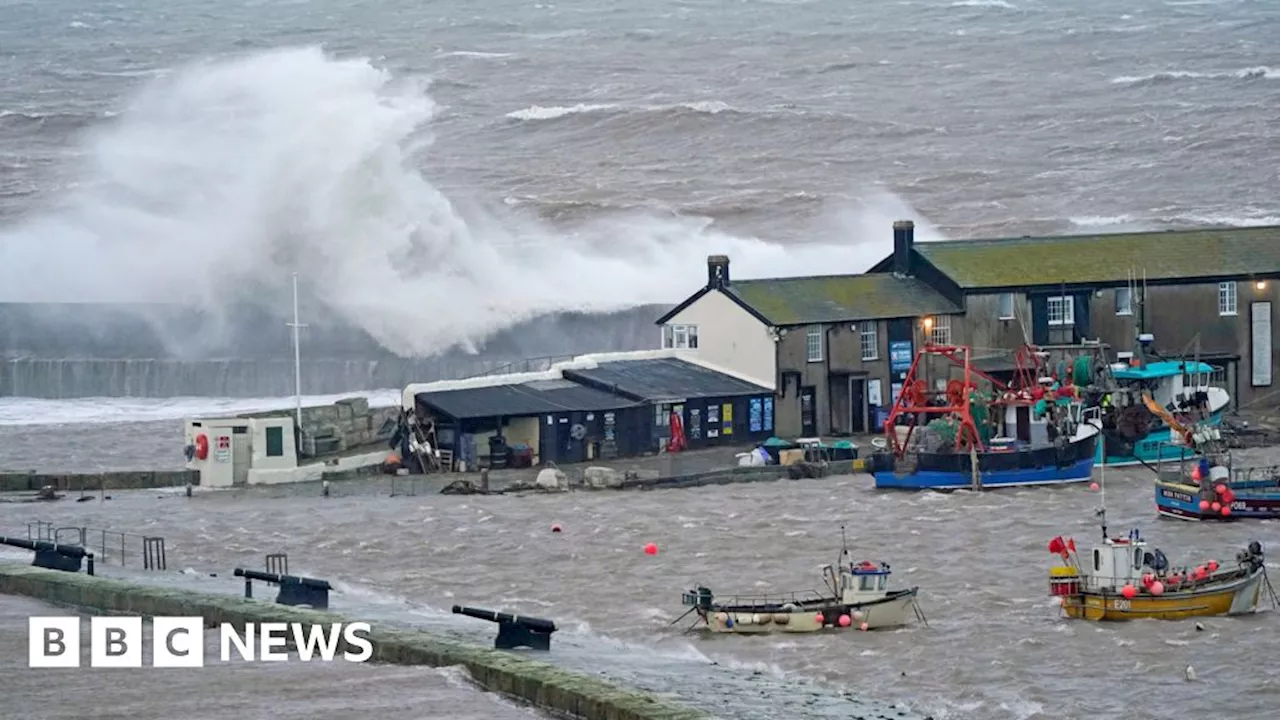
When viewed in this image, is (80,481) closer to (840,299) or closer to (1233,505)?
(840,299)

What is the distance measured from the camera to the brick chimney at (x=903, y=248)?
4819cm

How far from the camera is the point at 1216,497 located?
113ft

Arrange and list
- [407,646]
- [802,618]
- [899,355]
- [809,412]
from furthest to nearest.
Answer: [899,355], [809,412], [802,618], [407,646]

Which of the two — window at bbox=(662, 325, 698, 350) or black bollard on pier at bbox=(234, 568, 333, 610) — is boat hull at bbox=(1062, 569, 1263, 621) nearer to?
black bollard on pier at bbox=(234, 568, 333, 610)

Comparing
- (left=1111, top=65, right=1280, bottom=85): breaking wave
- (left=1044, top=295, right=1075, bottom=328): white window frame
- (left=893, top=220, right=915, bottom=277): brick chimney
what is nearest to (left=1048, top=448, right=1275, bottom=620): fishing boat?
(left=1044, top=295, right=1075, bottom=328): white window frame

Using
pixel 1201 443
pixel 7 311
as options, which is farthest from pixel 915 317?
pixel 7 311

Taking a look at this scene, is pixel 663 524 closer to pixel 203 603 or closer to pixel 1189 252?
pixel 203 603

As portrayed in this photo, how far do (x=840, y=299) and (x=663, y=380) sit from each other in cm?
386

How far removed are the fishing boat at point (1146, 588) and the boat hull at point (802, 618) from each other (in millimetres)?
1808

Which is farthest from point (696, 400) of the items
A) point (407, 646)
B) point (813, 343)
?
point (407, 646)

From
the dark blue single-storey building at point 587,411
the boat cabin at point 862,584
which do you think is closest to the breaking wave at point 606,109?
the dark blue single-storey building at point 587,411

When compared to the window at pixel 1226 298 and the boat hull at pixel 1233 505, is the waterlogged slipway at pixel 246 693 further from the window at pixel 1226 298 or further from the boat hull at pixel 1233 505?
the window at pixel 1226 298

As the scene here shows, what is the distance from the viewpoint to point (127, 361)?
53750mm

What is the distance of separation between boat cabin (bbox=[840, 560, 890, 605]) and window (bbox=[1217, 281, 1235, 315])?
21121 mm
